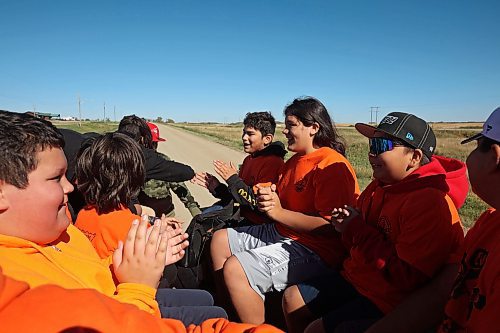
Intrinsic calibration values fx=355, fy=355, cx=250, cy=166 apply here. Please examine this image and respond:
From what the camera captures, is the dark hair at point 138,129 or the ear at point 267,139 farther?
the ear at point 267,139

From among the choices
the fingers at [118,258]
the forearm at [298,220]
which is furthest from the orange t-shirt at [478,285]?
the fingers at [118,258]

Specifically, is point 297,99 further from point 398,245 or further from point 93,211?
point 93,211

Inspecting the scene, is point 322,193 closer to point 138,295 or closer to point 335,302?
point 335,302

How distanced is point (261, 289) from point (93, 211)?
1.35 metres

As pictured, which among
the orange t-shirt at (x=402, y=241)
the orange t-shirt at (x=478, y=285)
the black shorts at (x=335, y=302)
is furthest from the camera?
the black shorts at (x=335, y=302)

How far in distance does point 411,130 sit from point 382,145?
0.19m

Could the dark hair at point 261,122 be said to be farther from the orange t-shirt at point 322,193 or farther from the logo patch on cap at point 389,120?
the logo patch on cap at point 389,120

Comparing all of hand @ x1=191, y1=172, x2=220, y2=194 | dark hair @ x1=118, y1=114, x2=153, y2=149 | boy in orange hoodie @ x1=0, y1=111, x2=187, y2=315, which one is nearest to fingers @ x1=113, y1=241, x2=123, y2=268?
boy in orange hoodie @ x1=0, y1=111, x2=187, y2=315

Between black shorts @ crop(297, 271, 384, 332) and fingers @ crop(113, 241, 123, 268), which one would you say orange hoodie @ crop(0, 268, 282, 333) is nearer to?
fingers @ crop(113, 241, 123, 268)

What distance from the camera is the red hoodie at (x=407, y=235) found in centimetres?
193

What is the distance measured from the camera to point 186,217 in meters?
6.42

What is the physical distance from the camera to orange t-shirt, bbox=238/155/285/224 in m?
3.80

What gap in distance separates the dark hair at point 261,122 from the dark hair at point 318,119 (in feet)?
3.54

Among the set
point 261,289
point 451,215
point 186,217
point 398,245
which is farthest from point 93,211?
point 186,217
